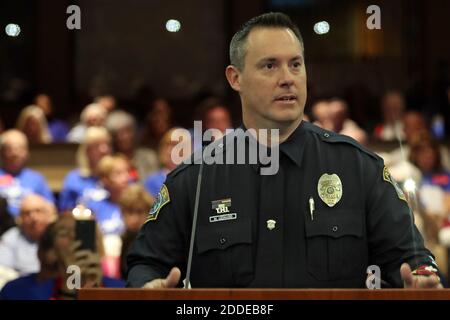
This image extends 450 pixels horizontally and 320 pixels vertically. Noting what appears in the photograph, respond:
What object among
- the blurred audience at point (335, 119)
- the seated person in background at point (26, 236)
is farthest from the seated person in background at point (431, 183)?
the seated person in background at point (26, 236)

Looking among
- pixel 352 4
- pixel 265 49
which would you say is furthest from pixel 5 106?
pixel 265 49

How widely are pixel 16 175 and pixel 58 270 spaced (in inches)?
85.8

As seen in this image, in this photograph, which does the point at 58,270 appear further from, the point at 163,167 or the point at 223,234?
the point at 163,167

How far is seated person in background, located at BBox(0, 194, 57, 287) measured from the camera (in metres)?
5.64

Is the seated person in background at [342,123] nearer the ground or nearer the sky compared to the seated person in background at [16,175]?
nearer the sky

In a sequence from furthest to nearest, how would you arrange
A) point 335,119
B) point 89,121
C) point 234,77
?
point 89,121, point 335,119, point 234,77

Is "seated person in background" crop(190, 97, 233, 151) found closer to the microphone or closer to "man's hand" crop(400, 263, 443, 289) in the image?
the microphone

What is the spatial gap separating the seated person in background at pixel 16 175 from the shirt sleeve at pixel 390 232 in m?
3.65

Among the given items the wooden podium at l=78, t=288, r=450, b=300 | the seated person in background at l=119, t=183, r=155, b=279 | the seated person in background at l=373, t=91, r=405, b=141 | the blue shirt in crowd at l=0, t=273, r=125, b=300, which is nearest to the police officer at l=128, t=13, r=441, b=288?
the wooden podium at l=78, t=288, r=450, b=300

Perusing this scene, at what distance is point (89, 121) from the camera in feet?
24.7

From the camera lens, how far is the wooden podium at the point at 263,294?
2357 mm

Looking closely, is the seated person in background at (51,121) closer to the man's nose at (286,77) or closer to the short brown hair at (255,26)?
the short brown hair at (255,26)

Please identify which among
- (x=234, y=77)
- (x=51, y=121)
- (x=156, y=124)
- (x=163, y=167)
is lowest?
(x=234, y=77)

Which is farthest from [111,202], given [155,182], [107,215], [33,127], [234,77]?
[234,77]
